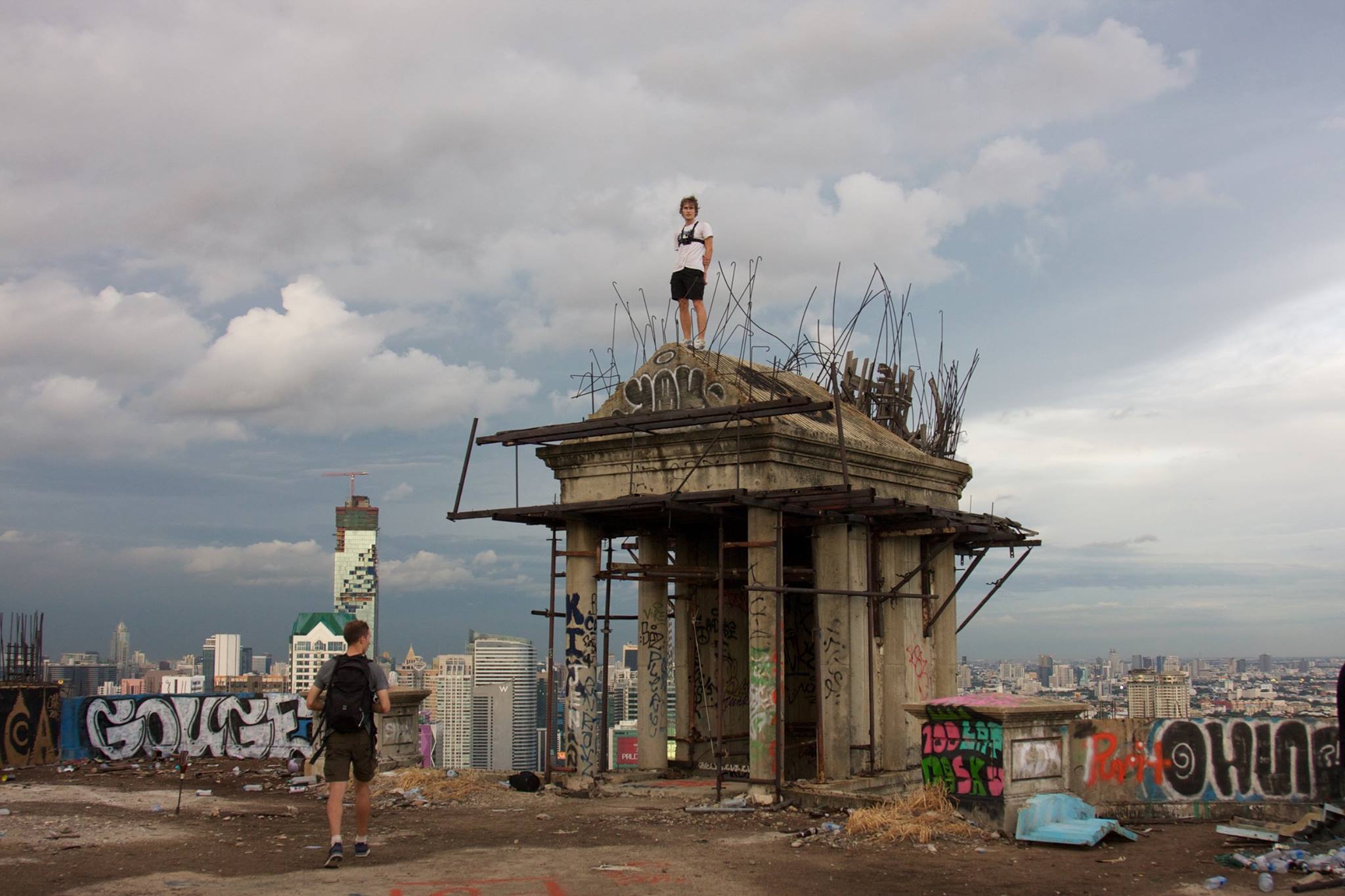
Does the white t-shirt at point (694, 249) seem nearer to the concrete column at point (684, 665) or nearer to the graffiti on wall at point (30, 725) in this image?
the concrete column at point (684, 665)

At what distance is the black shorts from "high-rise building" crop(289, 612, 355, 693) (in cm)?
1330

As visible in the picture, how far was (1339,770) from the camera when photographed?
1462 cm

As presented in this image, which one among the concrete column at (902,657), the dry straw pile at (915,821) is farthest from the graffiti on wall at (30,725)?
the dry straw pile at (915,821)

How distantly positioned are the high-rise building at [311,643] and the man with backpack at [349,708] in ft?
53.9

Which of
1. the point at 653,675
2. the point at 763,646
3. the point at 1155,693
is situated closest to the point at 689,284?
the point at 763,646

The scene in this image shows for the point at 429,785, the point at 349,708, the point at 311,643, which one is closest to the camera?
the point at 349,708

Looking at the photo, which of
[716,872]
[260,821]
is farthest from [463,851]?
[260,821]

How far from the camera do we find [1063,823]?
13234mm

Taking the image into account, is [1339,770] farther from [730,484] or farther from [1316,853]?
[730,484]

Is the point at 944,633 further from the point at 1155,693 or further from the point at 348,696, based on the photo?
the point at 348,696

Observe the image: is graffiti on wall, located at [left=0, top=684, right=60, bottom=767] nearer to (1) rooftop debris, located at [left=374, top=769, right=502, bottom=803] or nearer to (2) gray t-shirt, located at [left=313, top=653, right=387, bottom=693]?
(1) rooftop debris, located at [left=374, top=769, right=502, bottom=803]

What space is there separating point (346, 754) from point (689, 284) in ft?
36.1

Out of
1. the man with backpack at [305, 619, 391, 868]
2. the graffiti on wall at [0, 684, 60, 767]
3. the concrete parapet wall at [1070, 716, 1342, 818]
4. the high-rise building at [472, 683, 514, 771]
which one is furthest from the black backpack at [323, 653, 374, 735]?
the high-rise building at [472, 683, 514, 771]

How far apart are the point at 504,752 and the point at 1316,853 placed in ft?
290
